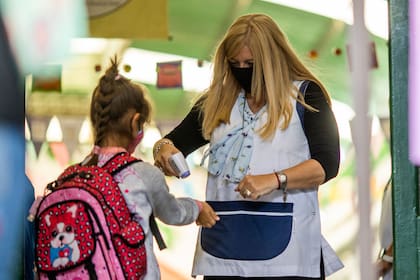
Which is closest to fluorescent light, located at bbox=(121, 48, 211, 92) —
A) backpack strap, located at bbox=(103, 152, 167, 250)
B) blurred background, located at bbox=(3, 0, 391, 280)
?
blurred background, located at bbox=(3, 0, 391, 280)

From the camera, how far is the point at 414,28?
10.3ft

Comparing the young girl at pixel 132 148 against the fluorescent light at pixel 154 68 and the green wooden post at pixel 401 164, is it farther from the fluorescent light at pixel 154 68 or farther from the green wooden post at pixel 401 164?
the fluorescent light at pixel 154 68

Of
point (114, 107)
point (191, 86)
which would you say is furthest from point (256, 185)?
point (191, 86)

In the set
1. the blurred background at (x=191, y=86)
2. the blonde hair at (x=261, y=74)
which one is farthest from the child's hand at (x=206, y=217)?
the blurred background at (x=191, y=86)

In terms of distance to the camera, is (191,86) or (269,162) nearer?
(269,162)

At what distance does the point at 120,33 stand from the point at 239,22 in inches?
59.4

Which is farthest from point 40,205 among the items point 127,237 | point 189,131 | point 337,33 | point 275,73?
point 337,33

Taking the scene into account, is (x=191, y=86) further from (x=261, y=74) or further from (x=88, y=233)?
(x=88, y=233)

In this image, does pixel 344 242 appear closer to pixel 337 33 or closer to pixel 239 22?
pixel 337 33

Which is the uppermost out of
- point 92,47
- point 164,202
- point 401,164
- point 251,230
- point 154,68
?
point 92,47

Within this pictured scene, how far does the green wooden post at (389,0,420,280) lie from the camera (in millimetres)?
3100

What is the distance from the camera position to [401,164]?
3.13 metres

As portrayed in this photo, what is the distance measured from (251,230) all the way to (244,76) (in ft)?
1.69

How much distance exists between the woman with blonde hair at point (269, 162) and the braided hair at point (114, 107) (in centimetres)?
20
